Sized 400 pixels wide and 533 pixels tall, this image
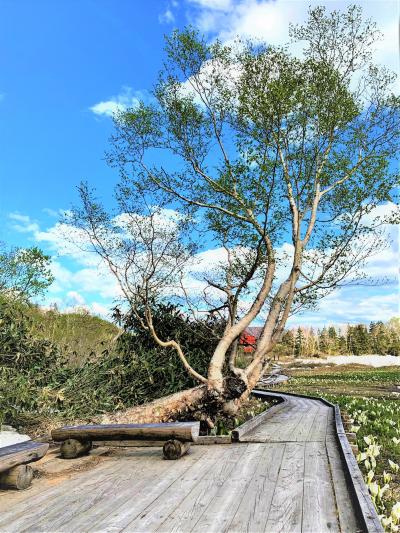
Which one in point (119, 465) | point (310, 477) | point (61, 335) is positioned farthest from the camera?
point (61, 335)

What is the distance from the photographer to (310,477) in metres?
5.18

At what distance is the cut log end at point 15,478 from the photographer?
203 inches

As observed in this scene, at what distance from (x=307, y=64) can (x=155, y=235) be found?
7721 millimetres

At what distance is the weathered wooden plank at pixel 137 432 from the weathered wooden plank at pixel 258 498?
105 centimetres

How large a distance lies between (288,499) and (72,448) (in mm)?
3574

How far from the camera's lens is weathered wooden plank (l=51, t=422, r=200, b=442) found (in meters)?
6.43

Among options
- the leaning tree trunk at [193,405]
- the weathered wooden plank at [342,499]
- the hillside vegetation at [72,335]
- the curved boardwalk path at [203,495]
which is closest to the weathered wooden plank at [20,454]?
the curved boardwalk path at [203,495]

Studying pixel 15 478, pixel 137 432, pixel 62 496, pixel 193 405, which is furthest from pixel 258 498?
pixel 193 405

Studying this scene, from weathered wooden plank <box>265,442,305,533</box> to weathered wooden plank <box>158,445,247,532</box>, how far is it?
596mm

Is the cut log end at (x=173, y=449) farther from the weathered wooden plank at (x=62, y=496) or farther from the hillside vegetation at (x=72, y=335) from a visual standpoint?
the hillside vegetation at (x=72, y=335)

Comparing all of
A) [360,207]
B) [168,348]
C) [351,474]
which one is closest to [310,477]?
[351,474]

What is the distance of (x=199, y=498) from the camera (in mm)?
4547

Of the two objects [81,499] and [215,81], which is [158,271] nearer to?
[215,81]

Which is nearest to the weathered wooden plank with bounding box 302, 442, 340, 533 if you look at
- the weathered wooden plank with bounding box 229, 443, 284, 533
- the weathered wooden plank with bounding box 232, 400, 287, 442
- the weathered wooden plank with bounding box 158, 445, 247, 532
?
the weathered wooden plank with bounding box 229, 443, 284, 533
